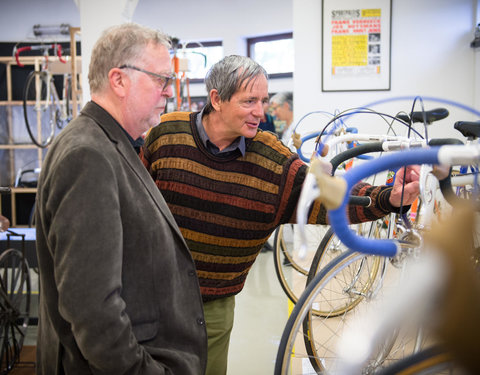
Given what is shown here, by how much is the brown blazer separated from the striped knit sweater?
43 centimetres

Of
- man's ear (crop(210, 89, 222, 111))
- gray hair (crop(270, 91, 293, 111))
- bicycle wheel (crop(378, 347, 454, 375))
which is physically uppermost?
gray hair (crop(270, 91, 293, 111))

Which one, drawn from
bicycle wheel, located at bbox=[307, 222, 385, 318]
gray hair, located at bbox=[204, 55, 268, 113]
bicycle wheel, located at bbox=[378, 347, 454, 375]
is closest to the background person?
gray hair, located at bbox=[204, 55, 268, 113]

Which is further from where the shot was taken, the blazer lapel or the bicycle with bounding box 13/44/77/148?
the bicycle with bounding box 13/44/77/148

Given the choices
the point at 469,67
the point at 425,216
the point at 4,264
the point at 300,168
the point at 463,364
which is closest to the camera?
the point at 463,364

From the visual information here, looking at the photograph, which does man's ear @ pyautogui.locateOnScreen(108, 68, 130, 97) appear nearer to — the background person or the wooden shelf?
the background person

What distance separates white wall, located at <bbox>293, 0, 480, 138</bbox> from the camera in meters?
3.79

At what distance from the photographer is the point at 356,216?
137 centimetres

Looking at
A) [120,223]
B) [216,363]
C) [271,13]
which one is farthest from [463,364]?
[271,13]

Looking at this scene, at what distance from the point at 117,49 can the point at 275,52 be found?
17.9 feet

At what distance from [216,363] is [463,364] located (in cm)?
138

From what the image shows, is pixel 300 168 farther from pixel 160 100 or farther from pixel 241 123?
pixel 160 100

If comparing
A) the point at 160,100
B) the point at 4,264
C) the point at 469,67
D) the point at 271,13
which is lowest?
the point at 4,264

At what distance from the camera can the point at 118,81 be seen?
1.02m

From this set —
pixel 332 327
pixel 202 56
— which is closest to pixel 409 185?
pixel 332 327
